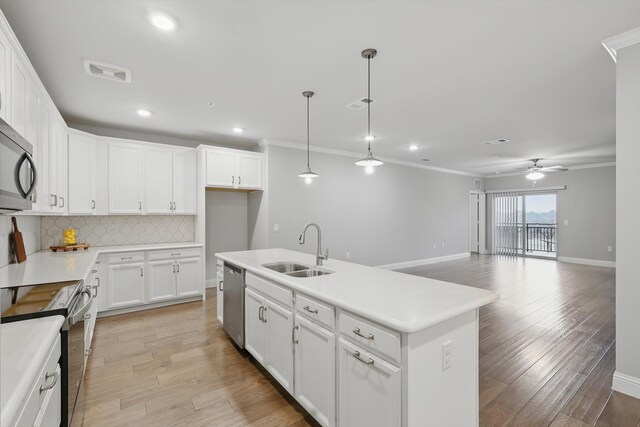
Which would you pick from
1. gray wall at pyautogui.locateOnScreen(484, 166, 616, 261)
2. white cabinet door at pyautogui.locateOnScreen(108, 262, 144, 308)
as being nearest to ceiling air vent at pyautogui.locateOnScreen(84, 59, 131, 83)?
white cabinet door at pyautogui.locateOnScreen(108, 262, 144, 308)

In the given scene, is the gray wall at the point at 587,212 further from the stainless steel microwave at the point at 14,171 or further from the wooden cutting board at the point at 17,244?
the wooden cutting board at the point at 17,244

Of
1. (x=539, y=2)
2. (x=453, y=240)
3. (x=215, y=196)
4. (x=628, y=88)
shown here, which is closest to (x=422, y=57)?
(x=539, y=2)

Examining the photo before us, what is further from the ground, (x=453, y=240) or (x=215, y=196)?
(x=215, y=196)

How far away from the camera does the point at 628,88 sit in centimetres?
226

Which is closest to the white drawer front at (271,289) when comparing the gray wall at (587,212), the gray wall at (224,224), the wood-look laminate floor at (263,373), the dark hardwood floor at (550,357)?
the wood-look laminate floor at (263,373)

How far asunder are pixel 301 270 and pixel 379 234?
4.47 metres

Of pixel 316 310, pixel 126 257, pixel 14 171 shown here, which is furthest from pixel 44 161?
pixel 316 310

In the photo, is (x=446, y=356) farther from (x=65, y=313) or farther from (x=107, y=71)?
(x=107, y=71)

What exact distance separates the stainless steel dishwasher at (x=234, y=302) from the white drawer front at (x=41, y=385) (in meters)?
1.50

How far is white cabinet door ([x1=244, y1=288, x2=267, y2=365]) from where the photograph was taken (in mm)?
2504

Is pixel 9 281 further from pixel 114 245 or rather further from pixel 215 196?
pixel 215 196

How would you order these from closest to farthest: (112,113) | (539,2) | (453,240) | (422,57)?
(539,2) < (422,57) < (112,113) < (453,240)

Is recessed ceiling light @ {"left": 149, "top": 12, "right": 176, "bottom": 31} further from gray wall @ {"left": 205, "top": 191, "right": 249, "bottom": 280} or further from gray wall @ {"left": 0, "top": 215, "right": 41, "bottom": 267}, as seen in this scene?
gray wall @ {"left": 205, "top": 191, "right": 249, "bottom": 280}

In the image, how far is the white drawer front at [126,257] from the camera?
4.03m
